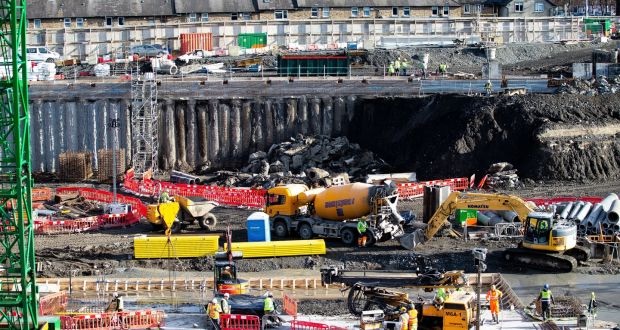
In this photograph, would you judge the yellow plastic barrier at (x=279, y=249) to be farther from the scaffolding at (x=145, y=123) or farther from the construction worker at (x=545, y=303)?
the scaffolding at (x=145, y=123)

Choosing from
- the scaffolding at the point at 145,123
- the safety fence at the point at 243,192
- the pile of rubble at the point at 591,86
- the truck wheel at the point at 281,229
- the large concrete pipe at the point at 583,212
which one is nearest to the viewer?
the large concrete pipe at the point at 583,212

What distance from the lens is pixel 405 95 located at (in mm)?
57531

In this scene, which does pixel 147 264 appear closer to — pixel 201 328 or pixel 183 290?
pixel 183 290

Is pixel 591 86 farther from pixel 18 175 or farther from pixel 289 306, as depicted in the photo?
pixel 18 175

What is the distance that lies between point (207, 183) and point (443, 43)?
23974 millimetres

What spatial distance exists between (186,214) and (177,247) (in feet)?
15.1

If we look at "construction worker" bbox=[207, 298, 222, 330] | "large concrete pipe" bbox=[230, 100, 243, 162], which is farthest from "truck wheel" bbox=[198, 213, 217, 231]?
"construction worker" bbox=[207, 298, 222, 330]

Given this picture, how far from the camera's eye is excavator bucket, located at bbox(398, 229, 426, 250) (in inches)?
1563

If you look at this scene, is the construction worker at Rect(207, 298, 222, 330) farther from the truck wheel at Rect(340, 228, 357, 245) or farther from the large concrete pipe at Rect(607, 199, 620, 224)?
the large concrete pipe at Rect(607, 199, 620, 224)

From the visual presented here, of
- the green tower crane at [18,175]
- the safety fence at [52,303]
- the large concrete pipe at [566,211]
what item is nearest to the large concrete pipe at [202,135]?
the large concrete pipe at [566,211]

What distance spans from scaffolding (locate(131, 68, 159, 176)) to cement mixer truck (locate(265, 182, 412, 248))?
1428 cm

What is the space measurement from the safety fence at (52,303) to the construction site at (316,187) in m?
0.06

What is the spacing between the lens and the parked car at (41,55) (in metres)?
67.7

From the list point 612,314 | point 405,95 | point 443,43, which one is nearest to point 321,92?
point 405,95
